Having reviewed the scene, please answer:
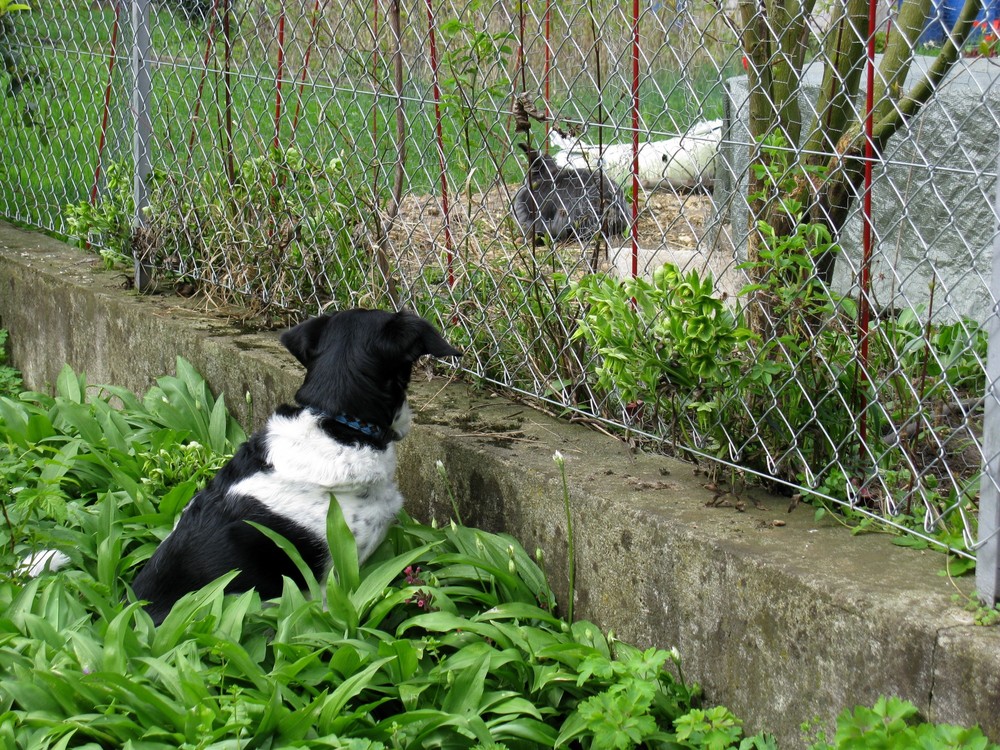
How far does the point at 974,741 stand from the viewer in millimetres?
2145

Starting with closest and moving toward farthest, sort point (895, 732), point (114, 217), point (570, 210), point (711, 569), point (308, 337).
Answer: point (895, 732), point (711, 569), point (308, 337), point (570, 210), point (114, 217)

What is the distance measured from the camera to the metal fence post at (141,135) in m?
5.48

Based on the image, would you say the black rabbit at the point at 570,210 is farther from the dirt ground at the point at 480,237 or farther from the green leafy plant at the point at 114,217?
the green leafy plant at the point at 114,217

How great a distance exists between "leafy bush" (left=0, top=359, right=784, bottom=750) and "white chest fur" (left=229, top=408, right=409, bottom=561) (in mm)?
128

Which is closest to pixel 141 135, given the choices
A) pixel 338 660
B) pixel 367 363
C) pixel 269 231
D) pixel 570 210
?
pixel 269 231

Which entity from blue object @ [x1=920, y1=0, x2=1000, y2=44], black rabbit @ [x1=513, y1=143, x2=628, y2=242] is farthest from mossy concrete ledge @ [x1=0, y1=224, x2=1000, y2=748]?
blue object @ [x1=920, y1=0, x2=1000, y2=44]

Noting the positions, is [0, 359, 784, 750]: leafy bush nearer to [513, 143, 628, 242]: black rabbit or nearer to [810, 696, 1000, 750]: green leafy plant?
[810, 696, 1000, 750]: green leafy plant

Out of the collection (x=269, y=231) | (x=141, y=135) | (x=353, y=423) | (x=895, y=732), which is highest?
(x=141, y=135)

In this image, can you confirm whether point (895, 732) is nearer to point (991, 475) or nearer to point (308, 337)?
point (991, 475)

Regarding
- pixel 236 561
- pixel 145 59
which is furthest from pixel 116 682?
pixel 145 59

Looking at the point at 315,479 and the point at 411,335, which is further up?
the point at 411,335

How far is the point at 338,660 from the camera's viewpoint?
9.40 ft

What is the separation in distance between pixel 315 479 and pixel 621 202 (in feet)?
4.93

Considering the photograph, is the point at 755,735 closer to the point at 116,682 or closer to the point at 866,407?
the point at 866,407
